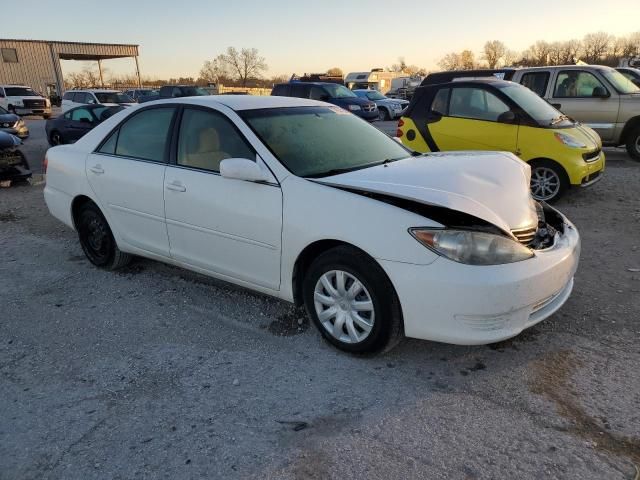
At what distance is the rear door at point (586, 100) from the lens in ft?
31.9

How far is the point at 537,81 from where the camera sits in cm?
1015

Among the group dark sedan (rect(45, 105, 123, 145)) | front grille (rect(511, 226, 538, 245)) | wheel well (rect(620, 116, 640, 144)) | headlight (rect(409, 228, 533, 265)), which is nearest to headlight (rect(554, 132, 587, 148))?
wheel well (rect(620, 116, 640, 144))

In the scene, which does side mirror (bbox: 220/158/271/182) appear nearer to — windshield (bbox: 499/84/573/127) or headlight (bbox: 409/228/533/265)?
headlight (bbox: 409/228/533/265)

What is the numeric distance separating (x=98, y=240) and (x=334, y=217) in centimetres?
281

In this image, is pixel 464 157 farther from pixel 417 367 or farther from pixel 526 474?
pixel 526 474

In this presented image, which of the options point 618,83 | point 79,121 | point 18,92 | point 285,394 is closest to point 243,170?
point 285,394

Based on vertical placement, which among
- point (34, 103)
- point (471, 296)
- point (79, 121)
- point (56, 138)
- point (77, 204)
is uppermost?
point (471, 296)

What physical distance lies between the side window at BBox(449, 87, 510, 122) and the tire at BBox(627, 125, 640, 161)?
177 inches

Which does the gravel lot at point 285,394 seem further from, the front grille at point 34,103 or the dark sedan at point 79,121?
the front grille at point 34,103

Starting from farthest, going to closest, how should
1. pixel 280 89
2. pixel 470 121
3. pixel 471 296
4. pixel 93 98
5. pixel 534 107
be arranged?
pixel 93 98 → pixel 280 89 → pixel 470 121 → pixel 534 107 → pixel 471 296

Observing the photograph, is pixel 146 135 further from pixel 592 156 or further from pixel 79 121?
pixel 79 121

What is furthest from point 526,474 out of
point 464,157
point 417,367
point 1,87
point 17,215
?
point 1,87

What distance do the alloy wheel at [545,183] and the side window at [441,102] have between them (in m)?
1.59

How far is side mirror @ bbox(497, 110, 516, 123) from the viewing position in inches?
271
